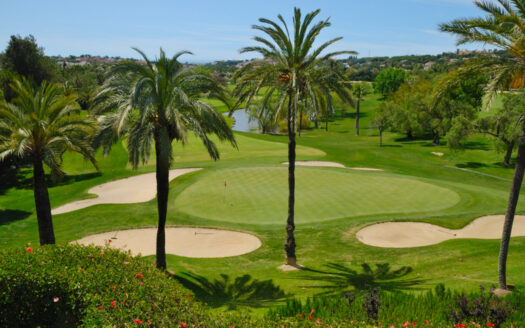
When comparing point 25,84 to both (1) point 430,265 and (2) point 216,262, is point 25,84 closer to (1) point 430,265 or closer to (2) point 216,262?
(2) point 216,262

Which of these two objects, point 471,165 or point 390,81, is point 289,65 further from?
point 390,81

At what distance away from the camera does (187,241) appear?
21609 millimetres

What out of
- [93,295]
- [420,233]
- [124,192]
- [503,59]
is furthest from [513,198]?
[124,192]

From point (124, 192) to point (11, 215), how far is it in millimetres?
7981

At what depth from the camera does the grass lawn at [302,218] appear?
15.4 metres

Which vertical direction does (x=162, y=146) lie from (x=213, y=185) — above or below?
above

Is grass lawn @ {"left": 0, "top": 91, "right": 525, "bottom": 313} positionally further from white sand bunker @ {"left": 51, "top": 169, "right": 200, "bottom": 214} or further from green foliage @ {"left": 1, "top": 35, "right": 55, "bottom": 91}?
green foliage @ {"left": 1, "top": 35, "right": 55, "bottom": 91}

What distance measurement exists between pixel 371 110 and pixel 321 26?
362 feet

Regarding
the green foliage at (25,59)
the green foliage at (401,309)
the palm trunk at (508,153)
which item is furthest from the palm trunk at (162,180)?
the green foliage at (25,59)

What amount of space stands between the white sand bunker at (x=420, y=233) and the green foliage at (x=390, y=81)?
121m

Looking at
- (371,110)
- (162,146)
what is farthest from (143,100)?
(371,110)

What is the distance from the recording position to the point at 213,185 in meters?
30.8

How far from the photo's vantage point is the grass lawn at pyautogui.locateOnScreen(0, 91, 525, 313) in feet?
50.4

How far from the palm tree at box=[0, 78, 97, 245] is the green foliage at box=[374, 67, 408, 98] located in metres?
132
